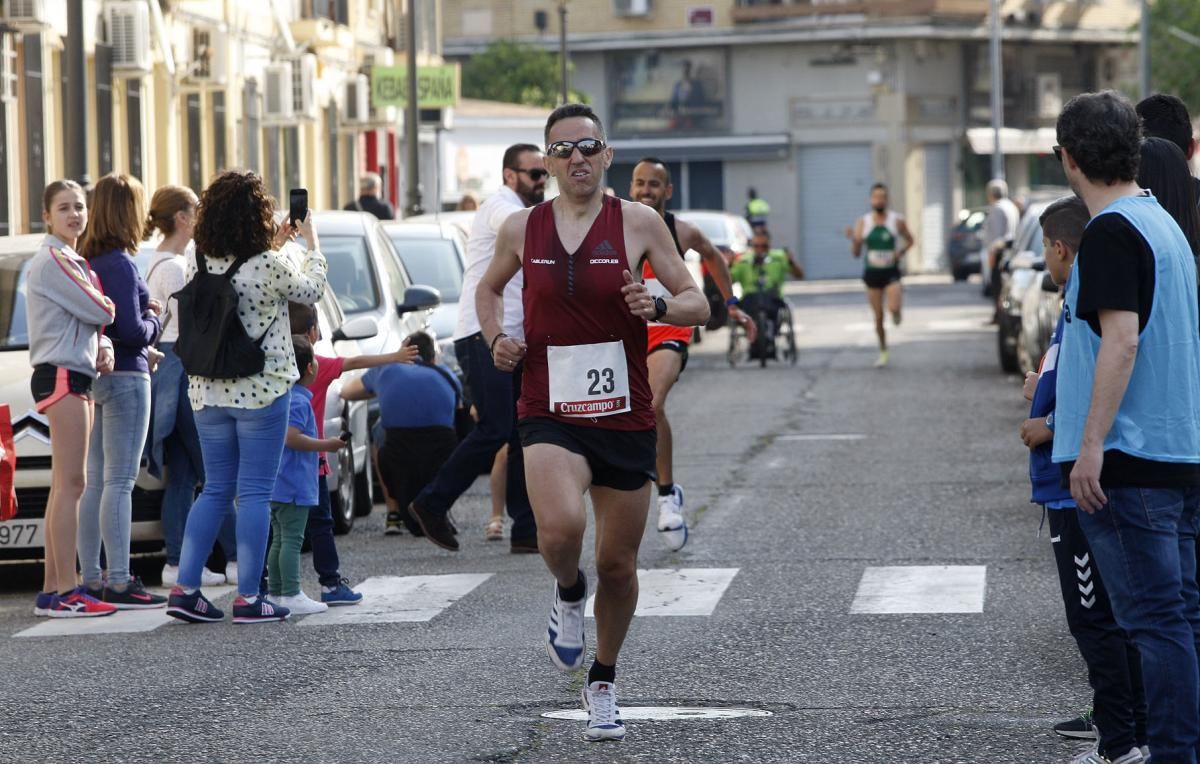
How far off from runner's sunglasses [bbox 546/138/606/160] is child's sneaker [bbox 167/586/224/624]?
3418 mm

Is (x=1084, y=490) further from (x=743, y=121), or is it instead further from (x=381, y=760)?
(x=743, y=121)

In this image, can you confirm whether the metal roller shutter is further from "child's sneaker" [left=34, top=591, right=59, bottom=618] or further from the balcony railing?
"child's sneaker" [left=34, top=591, right=59, bottom=618]

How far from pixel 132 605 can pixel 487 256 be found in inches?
100

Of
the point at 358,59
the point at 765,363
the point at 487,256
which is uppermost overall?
the point at 358,59

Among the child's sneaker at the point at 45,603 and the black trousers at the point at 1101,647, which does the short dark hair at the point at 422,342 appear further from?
the black trousers at the point at 1101,647

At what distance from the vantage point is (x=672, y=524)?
466 inches

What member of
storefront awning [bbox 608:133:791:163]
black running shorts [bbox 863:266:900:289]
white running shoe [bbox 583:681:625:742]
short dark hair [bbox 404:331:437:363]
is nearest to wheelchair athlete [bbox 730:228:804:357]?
black running shorts [bbox 863:266:900:289]

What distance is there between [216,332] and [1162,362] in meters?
4.75

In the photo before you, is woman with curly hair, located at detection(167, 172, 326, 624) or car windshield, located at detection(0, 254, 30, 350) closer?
woman with curly hair, located at detection(167, 172, 326, 624)

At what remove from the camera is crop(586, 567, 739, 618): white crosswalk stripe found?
32.7ft

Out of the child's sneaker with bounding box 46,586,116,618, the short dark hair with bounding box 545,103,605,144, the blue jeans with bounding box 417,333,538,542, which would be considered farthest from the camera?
the blue jeans with bounding box 417,333,538,542

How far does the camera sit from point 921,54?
6669 centimetres

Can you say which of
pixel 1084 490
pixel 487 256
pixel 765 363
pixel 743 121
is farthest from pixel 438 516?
pixel 743 121

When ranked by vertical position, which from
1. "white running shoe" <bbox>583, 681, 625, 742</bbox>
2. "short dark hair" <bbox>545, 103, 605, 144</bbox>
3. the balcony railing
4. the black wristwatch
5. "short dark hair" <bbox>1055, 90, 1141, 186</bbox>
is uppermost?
the balcony railing
